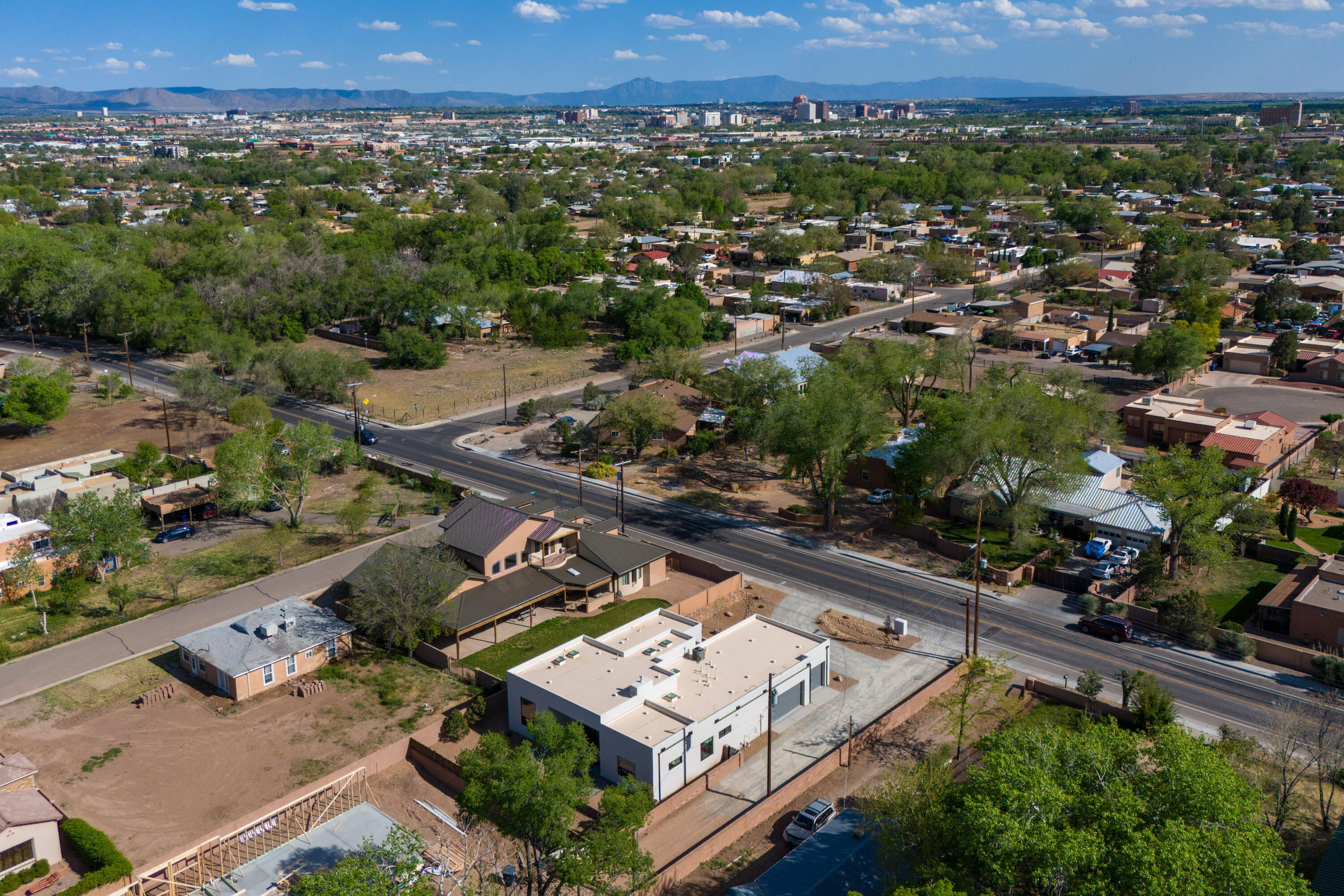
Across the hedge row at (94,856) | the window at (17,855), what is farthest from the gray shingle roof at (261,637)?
the window at (17,855)

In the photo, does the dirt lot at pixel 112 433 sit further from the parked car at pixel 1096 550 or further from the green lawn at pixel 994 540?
the parked car at pixel 1096 550

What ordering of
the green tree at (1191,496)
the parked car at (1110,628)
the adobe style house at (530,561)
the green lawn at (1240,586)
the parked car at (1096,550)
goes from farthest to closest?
the parked car at (1096,550)
the green tree at (1191,496)
the green lawn at (1240,586)
the adobe style house at (530,561)
the parked car at (1110,628)

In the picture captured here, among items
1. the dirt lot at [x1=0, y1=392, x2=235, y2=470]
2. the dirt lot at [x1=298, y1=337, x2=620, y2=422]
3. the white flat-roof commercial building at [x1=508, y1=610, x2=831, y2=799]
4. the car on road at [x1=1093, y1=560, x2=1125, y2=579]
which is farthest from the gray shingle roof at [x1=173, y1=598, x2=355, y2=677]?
the car on road at [x1=1093, y1=560, x2=1125, y2=579]

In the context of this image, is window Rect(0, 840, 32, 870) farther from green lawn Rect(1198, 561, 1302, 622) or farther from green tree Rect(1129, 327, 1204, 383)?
green tree Rect(1129, 327, 1204, 383)

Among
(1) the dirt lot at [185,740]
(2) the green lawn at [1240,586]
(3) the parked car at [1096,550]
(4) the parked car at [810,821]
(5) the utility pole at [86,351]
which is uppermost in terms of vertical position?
(5) the utility pole at [86,351]

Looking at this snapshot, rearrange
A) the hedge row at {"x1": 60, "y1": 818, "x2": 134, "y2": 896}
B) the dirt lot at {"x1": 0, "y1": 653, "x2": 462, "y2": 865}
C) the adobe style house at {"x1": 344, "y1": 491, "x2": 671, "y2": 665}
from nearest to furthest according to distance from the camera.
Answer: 1. the hedge row at {"x1": 60, "y1": 818, "x2": 134, "y2": 896}
2. the dirt lot at {"x1": 0, "y1": 653, "x2": 462, "y2": 865}
3. the adobe style house at {"x1": 344, "y1": 491, "x2": 671, "y2": 665}

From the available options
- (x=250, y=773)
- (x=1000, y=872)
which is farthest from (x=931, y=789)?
(x=250, y=773)
